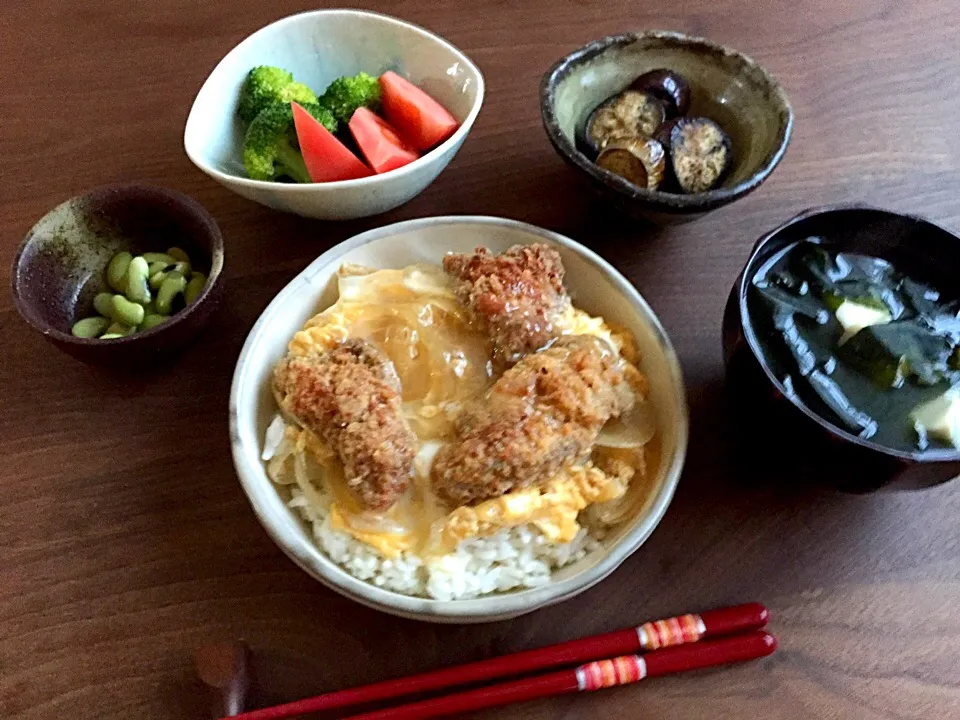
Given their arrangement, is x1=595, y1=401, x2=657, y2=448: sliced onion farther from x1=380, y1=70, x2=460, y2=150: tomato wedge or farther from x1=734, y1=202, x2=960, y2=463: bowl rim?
x1=380, y1=70, x2=460, y2=150: tomato wedge

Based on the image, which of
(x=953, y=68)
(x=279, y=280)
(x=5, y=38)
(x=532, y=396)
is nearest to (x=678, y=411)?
(x=532, y=396)

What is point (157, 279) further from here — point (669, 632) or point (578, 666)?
point (669, 632)

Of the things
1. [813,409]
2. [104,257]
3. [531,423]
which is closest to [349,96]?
[104,257]

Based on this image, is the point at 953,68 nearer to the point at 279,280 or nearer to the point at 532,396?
the point at 532,396

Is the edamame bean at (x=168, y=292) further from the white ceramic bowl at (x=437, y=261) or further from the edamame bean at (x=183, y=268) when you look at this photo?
the white ceramic bowl at (x=437, y=261)

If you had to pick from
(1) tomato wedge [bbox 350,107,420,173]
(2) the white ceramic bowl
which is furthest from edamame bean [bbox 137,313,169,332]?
(1) tomato wedge [bbox 350,107,420,173]
